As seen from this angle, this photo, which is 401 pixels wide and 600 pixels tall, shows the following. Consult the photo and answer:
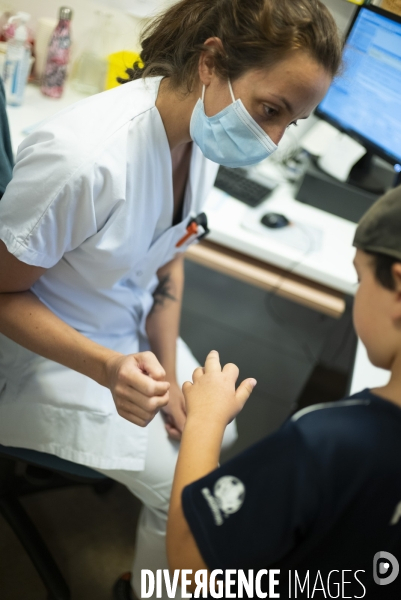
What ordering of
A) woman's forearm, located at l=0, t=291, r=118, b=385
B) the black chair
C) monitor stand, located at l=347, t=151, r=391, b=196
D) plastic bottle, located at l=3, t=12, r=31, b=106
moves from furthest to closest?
monitor stand, located at l=347, t=151, r=391, b=196, plastic bottle, located at l=3, t=12, r=31, b=106, the black chair, woman's forearm, located at l=0, t=291, r=118, b=385

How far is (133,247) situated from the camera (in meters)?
1.03

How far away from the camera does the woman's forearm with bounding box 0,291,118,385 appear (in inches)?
38.1

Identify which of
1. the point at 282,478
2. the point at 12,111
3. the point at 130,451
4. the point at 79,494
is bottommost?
the point at 79,494

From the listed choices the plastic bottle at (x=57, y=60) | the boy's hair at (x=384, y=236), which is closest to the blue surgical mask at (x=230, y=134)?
the boy's hair at (x=384, y=236)

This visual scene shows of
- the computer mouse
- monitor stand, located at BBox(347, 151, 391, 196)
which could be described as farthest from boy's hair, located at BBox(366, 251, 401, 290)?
monitor stand, located at BBox(347, 151, 391, 196)

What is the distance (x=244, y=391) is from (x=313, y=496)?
0.23 meters

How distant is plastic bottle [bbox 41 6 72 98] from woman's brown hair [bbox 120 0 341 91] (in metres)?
0.72

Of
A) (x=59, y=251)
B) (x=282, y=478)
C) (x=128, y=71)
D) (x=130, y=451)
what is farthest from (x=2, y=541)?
(x=128, y=71)

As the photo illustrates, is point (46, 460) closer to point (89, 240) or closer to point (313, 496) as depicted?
point (89, 240)

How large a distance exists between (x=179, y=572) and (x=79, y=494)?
0.99 metres

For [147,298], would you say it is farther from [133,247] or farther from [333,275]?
[333,275]

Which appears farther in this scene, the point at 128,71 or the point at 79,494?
the point at 79,494

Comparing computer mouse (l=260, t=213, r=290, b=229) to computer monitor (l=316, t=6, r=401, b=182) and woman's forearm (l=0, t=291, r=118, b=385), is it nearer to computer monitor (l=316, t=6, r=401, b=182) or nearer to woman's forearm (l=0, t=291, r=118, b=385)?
computer monitor (l=316, t=6, r=401, b=182)

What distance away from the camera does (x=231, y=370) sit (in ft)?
2.71
